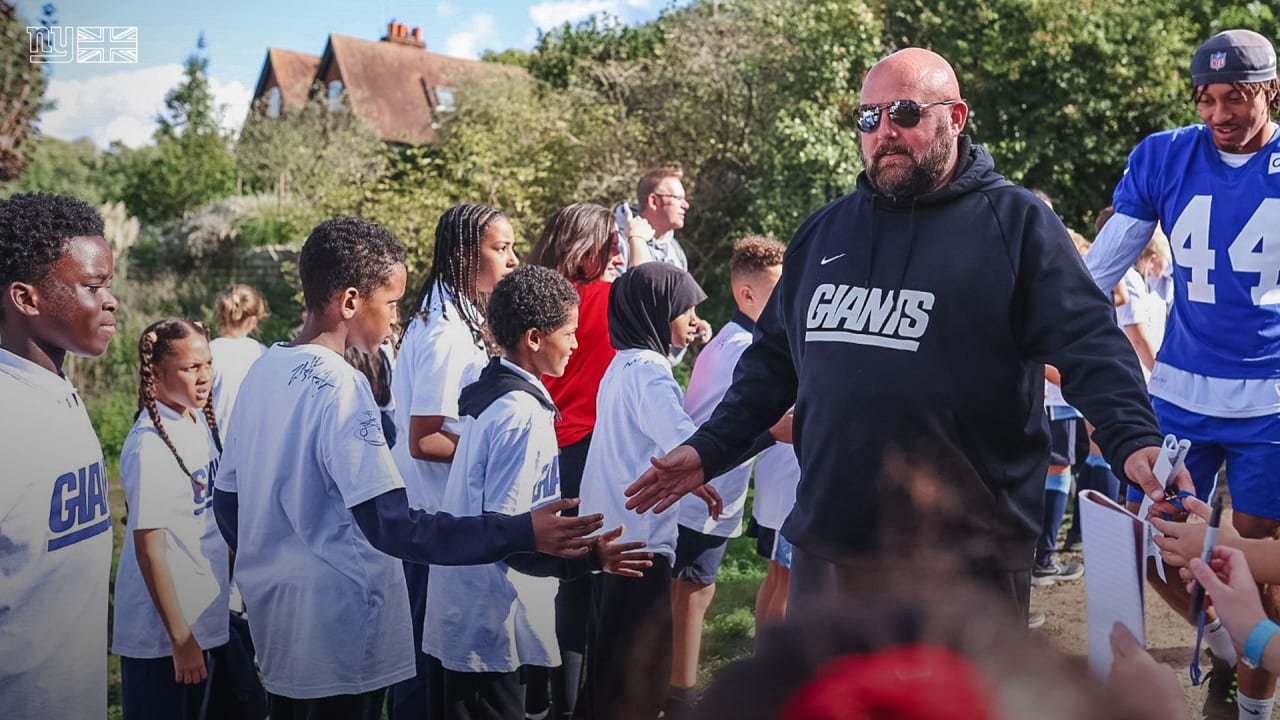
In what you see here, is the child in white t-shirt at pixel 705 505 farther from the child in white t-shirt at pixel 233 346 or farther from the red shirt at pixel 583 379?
the child in white t-shirt at pixel 233 346

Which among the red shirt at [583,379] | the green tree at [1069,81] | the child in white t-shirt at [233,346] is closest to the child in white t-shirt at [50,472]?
the child in white t-shirt at [233,346]

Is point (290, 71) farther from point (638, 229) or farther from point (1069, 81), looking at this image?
point (638, 229)

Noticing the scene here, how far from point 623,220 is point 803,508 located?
169 inches

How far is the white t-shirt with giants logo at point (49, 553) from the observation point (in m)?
2.63

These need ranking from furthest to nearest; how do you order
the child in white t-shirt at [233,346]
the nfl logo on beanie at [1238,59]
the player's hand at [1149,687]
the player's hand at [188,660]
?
the child in white t-shirt at [233,346], the nfl logo on beanie at [1238,59], the player's hand at [188,660], the player's hand at [1149,687]

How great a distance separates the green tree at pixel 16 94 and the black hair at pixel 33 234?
7.37m

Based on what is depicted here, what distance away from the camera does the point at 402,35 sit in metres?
44.7

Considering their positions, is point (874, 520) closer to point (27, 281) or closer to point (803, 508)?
point (803, 508)

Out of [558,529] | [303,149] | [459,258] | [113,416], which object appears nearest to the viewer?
[558,529]

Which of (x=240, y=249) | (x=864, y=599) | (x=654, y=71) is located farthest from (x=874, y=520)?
(x=240, y=249)

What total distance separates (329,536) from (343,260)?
0.84 meters

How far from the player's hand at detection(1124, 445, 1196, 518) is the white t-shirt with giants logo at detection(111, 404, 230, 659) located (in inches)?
117

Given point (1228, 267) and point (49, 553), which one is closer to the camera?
point (49, 553)
